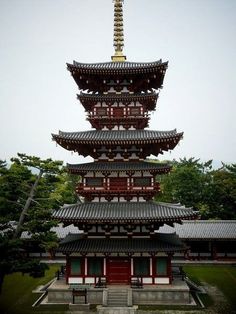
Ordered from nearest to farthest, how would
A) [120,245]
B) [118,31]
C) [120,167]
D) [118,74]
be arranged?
[120,245]
[120,167]
[118,74]
[118,31]

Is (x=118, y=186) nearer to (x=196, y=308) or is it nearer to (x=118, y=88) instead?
(x=118, y=88)

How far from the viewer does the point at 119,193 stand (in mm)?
29203

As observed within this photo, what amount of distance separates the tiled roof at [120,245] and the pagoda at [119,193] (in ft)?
0.27

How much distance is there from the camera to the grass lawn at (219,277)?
30569mm

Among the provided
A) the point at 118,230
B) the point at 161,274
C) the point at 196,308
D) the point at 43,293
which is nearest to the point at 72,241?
the point at 118,230

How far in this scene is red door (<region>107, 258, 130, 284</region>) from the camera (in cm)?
2891

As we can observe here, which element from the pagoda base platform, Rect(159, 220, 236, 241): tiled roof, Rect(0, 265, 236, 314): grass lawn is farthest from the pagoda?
Rect(159, 220, 236, 241): tiled roof

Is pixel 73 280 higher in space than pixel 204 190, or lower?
lower

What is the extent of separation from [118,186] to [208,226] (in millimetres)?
22178

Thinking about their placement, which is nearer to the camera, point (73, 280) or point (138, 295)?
point (138, 295)

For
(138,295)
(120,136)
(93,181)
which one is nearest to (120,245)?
(138,295)

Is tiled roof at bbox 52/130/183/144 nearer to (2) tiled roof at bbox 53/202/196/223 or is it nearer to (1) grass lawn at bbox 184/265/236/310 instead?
(2) tiled roof at bbox 53/202/196/223

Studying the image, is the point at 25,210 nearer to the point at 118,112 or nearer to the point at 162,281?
the point at 118,112

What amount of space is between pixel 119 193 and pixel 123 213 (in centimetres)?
→ 204
